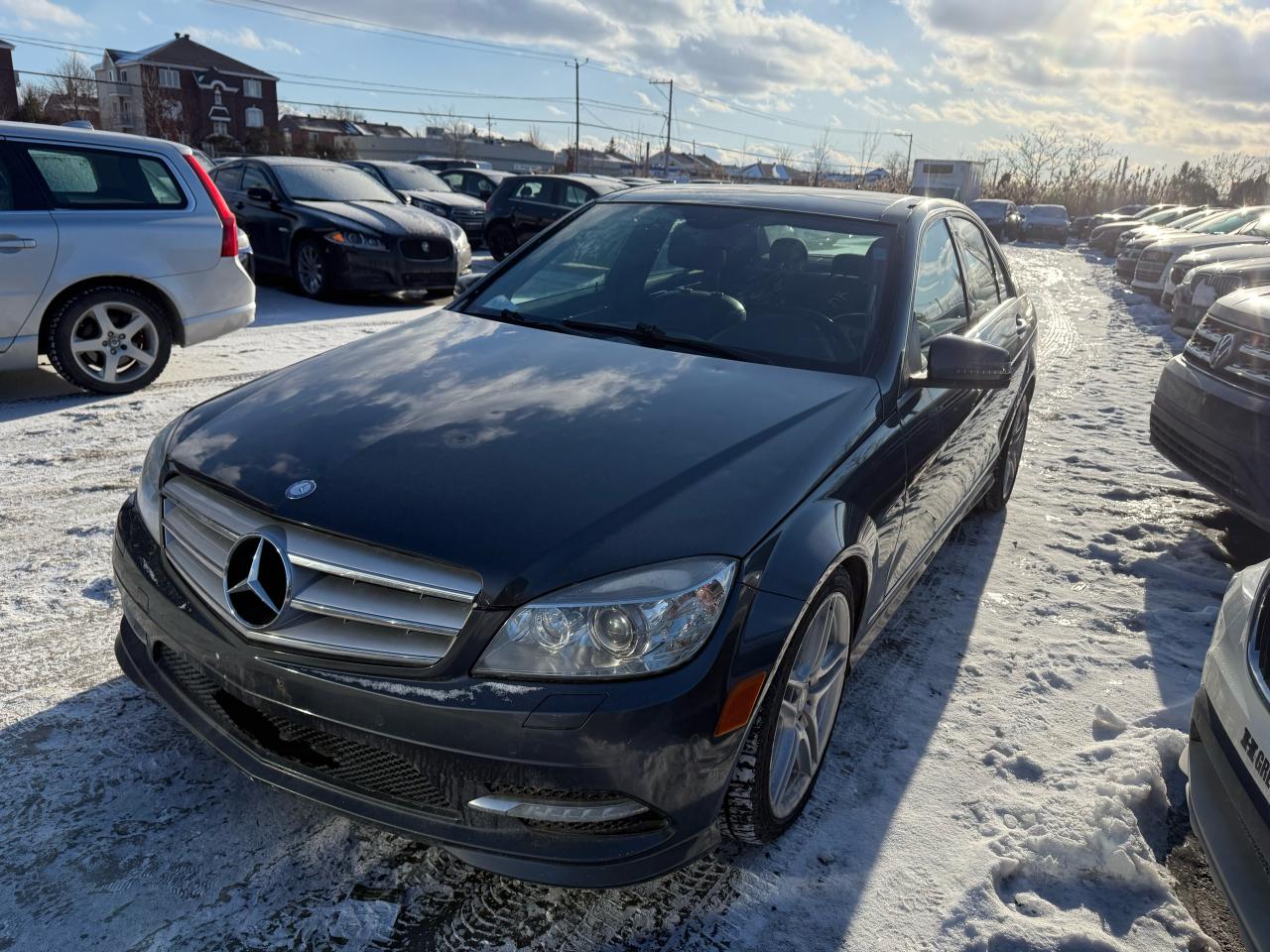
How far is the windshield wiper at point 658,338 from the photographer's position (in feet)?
9.90

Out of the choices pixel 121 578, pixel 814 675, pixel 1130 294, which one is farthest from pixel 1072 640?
pixel 1130 294

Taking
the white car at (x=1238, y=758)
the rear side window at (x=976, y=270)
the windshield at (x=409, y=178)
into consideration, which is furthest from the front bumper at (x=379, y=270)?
the white car at (x=1238, y=758)

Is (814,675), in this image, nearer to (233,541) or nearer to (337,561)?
(337,561)

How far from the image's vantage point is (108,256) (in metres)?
5.73

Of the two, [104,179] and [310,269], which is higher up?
[104,179]

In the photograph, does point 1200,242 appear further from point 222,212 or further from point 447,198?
point 222,212

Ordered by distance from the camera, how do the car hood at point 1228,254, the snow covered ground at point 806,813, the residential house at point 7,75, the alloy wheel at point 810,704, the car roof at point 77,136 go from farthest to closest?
the residential house at point 7,75 < the car hood at point 1228,254 < the car roof at point 77,136 < the alloy wheel at point 810,704 < the snow covered ground at point 806,813

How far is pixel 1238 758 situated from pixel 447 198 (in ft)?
50.4

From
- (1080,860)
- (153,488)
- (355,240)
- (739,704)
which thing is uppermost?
(355,240)

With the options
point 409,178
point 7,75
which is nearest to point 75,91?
point 7,75

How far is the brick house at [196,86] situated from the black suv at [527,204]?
166ft

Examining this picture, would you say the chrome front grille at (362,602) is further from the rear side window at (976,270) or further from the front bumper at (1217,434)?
the front bumper at (1217,434)

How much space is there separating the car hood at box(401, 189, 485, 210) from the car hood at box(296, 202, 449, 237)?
4.72 m

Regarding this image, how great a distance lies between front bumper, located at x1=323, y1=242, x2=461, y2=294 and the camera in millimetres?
9867
